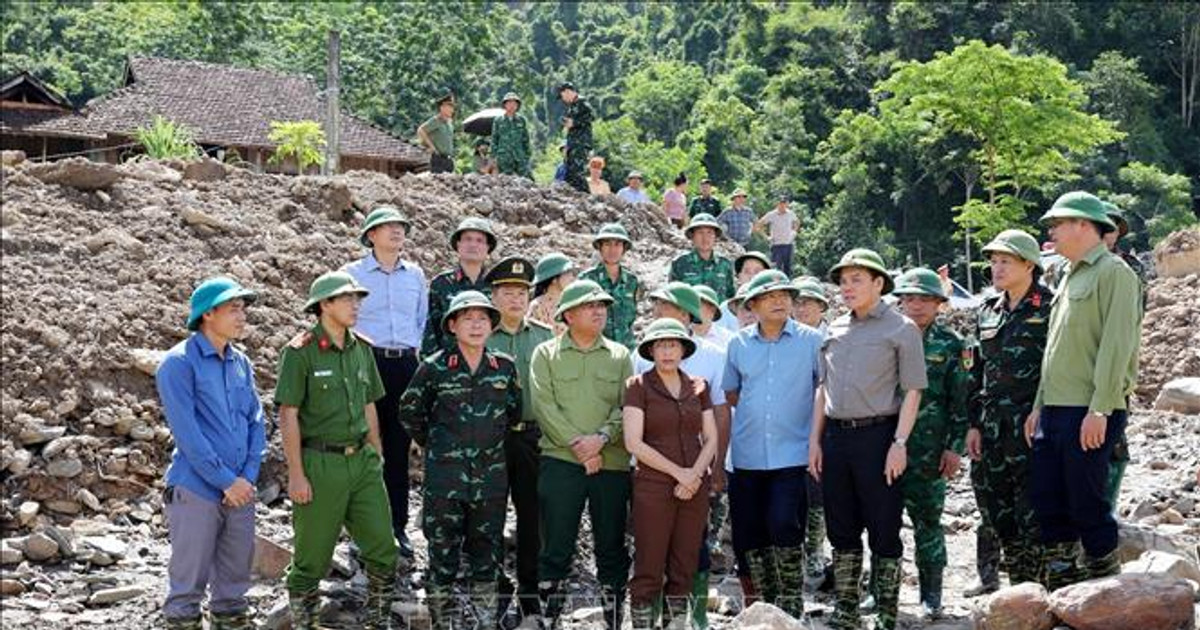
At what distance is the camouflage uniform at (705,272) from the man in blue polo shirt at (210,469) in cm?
392

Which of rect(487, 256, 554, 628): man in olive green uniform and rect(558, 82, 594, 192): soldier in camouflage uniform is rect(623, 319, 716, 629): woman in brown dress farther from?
rect(558, 82, 594, 192): soldier in camouflage uniform

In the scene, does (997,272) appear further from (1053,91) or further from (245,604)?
(1053,91)

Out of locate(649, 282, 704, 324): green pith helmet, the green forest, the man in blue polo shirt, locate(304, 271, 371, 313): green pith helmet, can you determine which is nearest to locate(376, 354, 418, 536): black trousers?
locate(304, 271, 371, 313): green pith helmet

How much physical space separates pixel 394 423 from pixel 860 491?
8.41 feet

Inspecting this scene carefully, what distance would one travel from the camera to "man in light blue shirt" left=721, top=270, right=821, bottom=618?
20.6ft

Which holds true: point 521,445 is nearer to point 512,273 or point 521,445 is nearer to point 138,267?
point 512,273

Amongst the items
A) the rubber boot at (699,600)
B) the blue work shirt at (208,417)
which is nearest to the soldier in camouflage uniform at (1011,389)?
the rubber boot at (699,600)

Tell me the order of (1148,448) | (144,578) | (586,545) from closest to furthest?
(144,578), (586,545), (1148,448)

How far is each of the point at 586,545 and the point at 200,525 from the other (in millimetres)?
3281

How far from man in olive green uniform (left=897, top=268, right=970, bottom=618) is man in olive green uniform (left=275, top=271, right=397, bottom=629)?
108 inches

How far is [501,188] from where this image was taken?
1530 centimetres

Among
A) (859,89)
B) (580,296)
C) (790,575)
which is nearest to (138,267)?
(580,296)

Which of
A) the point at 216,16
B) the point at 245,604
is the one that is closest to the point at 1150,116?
the point at 216,16

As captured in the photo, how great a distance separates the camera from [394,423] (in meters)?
7.11
